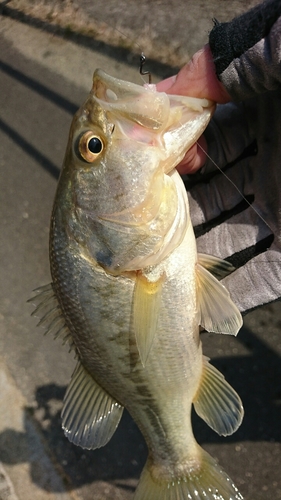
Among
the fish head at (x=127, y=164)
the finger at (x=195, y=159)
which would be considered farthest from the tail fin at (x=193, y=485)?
the finger at (x=195, y=159)

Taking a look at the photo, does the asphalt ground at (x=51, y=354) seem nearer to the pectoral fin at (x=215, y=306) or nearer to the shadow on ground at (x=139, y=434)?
the shadow on ground at (x=139, y=434)

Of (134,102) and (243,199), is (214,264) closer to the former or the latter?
(243,199)

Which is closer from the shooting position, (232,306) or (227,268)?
(232,306)

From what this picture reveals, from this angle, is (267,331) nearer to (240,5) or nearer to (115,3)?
(240,5)

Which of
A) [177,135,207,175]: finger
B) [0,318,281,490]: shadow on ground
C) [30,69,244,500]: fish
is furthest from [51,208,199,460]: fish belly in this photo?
[0,318,281,490]: shadow on ground

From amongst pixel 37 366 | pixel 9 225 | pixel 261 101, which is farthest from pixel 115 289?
pixel 9 225

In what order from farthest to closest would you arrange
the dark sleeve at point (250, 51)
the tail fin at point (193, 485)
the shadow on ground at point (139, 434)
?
the shadow on ground at point (139, 434) < the tail fin at point (193, 485) < the dark sleeve at point (250, 51)
